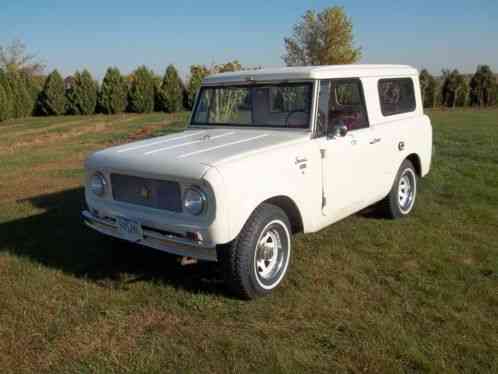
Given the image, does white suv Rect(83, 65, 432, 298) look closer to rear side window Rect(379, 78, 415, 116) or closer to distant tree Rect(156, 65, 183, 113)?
rear side window Rect(379, 78, 415, 116)

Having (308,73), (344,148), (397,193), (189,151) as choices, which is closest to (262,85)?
(308,73)

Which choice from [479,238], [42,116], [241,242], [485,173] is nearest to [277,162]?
[241,242]

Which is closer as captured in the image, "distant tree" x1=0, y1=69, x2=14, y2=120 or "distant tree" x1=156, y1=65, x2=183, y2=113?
"distant tree" x1=0, y1=69, x2=14, y2=120

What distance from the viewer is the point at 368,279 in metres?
4.25

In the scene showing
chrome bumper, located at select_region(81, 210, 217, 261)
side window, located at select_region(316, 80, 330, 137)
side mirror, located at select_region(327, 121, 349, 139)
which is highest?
side window, located at select_region(316, 80, 330, 137)

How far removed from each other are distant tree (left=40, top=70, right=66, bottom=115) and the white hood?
2343 cm

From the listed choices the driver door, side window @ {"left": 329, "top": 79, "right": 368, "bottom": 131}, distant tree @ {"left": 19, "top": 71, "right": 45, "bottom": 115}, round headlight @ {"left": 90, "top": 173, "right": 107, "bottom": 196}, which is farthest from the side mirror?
distant tree @ {"left": 19, "top": 71, "right": 45, "bottom": 115}

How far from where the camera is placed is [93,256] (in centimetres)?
491

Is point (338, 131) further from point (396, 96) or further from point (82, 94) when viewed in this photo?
point (82, 94)

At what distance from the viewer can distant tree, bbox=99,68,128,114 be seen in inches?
1027

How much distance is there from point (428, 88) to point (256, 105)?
76.9ft

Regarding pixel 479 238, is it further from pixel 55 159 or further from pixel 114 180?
pixel 55 159

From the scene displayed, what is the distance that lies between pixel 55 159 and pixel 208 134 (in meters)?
7.58

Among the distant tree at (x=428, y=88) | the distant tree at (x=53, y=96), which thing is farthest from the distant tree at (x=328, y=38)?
the distant tree at (x=53, y=96)
